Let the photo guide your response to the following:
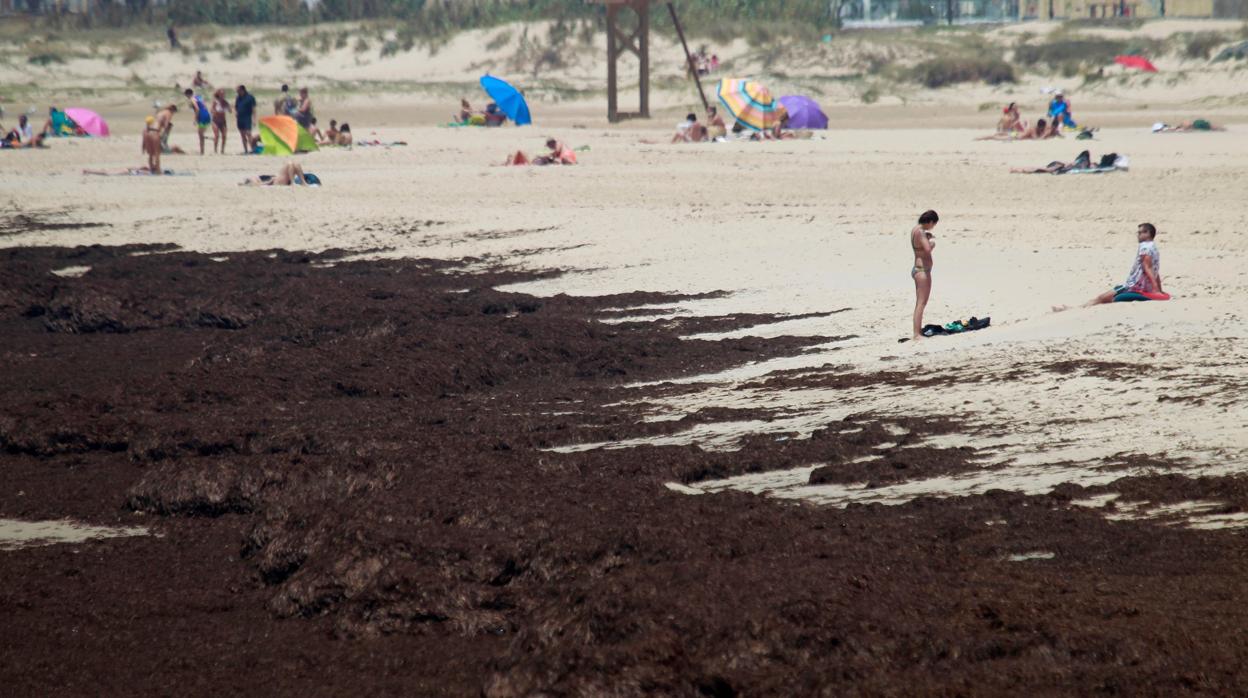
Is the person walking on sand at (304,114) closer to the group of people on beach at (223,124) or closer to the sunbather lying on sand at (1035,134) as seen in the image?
the group of people on beach at (223,124)

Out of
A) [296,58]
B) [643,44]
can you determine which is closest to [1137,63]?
[643,44]

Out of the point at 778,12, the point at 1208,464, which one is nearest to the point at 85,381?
the point at 1208,464

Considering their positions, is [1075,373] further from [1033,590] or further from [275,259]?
[275,259]

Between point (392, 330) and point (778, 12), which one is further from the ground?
point (778, 12)

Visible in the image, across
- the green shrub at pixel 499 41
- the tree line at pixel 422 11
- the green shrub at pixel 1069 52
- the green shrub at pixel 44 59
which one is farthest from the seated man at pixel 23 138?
the green shrub at pixel 1069 52

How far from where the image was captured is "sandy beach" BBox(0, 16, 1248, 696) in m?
4.78

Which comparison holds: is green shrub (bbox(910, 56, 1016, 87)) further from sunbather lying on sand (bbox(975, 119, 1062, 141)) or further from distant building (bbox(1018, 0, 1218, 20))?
distant building (bbox(1018, 0, 1218, 20))

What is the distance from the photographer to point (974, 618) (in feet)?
15.9

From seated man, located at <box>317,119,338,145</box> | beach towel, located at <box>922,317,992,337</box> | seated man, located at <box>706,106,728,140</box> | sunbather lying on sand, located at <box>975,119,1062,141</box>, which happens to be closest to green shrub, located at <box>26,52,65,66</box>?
seated man, located at <box>317,119,338,145</box>

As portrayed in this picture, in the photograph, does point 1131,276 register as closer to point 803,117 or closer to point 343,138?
point 343,138

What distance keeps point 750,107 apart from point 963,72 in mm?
14525

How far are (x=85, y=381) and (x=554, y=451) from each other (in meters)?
4.70

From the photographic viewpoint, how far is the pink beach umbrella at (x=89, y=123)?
3259 cm

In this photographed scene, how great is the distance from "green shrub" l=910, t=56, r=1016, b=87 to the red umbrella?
119 inches
